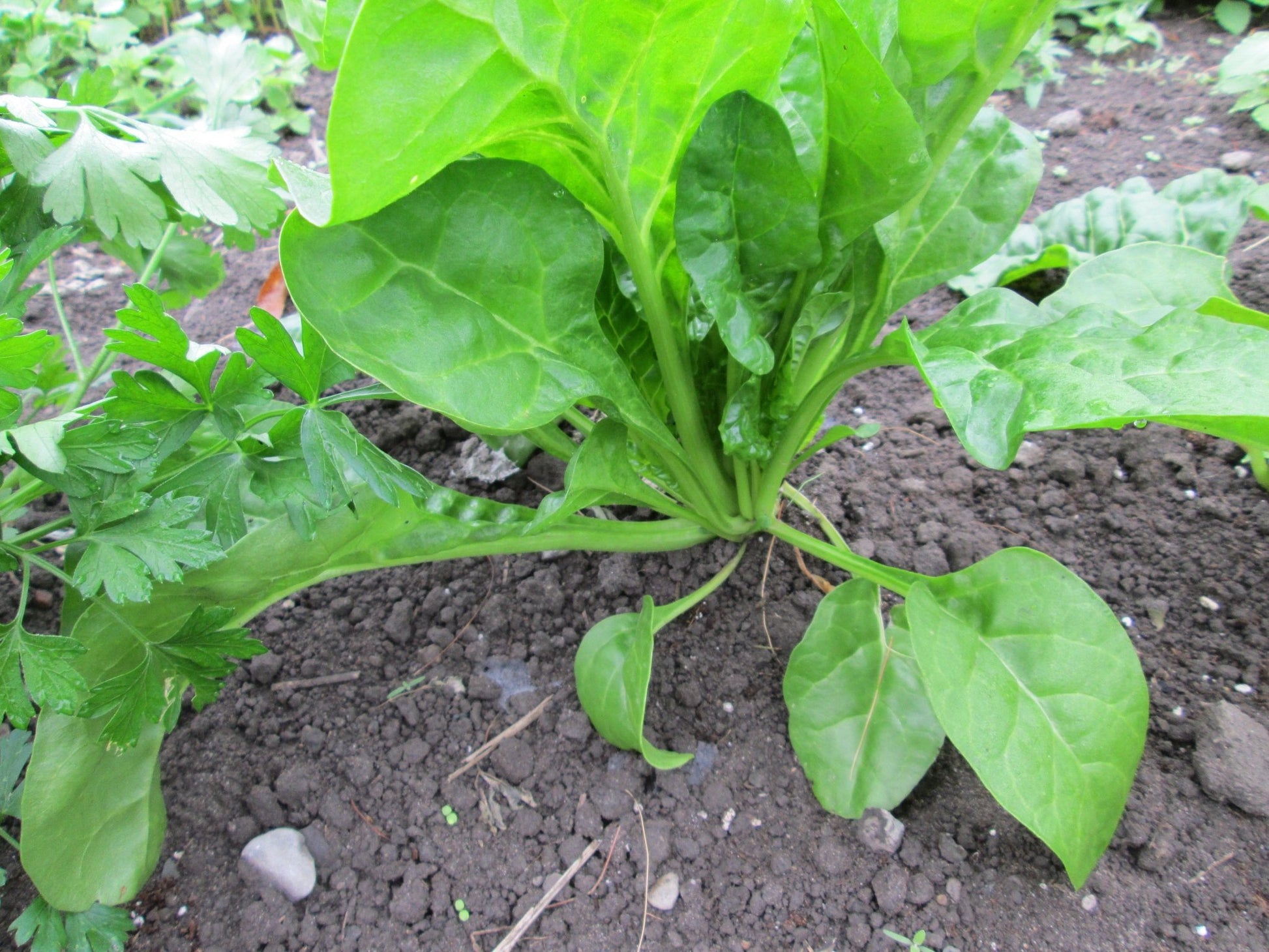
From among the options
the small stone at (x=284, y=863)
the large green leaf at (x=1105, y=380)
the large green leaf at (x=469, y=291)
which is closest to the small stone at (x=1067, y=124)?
the large green leaf at (x=1105, y=380)

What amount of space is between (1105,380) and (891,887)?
64cm

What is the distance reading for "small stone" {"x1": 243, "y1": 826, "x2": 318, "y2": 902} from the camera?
1066 mm

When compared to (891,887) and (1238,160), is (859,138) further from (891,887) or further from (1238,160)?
(1238,160)

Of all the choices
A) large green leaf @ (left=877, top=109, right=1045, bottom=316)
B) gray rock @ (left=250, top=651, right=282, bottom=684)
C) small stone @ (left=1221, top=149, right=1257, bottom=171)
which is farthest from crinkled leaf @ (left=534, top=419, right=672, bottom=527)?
small stone @ (left=1221, top=149, right=1257, bottom=171)

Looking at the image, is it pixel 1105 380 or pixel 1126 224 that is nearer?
pixel 1105 380

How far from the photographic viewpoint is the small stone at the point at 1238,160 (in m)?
1.81

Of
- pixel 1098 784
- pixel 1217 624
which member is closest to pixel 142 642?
pixel 1098 784

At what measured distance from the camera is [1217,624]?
3.93ft

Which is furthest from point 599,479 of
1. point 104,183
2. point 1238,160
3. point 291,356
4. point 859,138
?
point 1238,160

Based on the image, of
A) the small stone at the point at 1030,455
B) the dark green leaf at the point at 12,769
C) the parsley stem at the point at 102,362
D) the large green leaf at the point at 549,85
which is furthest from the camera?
the small stone at the point at 1030,455

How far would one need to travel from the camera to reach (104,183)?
1.06 metres

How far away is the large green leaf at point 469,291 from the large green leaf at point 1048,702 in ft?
1.68

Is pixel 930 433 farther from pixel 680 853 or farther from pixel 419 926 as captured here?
pixel 419 926

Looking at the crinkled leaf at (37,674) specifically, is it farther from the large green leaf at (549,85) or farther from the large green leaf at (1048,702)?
the large green leaf at (1048,702)
